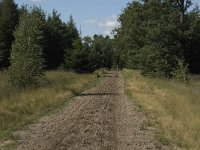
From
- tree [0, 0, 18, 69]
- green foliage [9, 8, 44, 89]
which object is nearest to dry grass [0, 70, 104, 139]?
green foliage [9, 8, 44, 89]

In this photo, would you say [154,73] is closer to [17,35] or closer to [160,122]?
[17,35]

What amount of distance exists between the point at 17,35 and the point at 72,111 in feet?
34.0

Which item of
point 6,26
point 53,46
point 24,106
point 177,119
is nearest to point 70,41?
point 53,46

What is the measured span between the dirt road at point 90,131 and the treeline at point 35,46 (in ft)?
26.6

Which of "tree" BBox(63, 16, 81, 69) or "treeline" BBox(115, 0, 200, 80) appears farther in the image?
"tree" BBox(63, 16, 81, 69)

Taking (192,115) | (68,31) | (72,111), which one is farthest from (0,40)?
(192,115)

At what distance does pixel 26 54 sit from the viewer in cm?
2694

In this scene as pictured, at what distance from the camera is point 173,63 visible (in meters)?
48.1

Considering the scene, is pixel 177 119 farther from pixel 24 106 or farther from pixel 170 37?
pixel 170 37

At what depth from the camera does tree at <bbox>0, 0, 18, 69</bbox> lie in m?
53.4

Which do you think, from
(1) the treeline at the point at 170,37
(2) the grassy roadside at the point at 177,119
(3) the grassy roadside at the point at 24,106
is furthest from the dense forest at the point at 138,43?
(2) the grassy roadside at the point at 177,119

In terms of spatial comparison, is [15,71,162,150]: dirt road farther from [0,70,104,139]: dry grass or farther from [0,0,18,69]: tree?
[0,0,18,69]: tree

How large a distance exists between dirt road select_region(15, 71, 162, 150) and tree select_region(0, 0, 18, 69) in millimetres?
35303

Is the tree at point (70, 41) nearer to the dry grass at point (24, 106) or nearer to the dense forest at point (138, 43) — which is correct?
the dense forest at point (138, 43)
